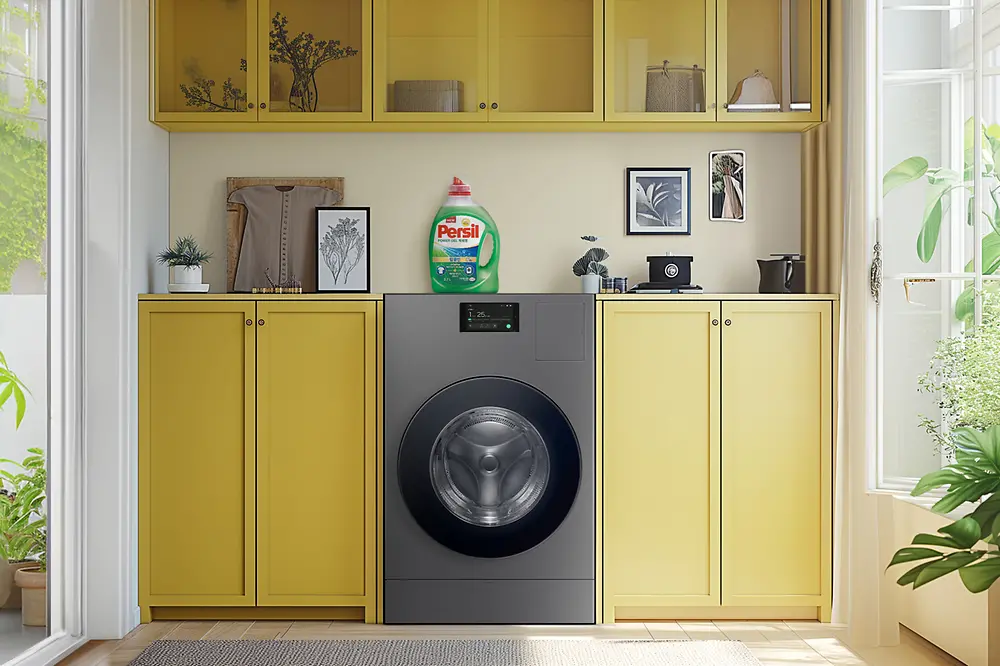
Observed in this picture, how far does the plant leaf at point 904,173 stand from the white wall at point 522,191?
49 cm

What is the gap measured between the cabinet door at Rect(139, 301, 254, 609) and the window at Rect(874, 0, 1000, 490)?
2.04m

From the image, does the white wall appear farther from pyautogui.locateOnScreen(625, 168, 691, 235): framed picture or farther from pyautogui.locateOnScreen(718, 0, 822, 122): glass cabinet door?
pyautogui.locateOnScreen(718, 0, 822, 122): glass cabinet door

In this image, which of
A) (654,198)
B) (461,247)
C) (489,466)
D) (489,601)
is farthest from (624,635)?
(654,198)

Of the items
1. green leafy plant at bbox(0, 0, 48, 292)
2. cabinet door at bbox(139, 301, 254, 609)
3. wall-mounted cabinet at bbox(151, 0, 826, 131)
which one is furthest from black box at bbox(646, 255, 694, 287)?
green leafy plant at bbox(0, 0, 48, 292)

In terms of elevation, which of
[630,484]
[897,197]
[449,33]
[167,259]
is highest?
[449,33]

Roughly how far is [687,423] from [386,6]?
5.59 ft

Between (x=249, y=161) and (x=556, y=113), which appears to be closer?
(x=556, y=113)

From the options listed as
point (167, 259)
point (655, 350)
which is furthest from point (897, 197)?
point (167, 259)

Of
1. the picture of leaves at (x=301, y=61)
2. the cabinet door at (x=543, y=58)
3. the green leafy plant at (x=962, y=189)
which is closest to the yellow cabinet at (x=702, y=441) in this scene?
the green leafy plant at (x=962, y=189)

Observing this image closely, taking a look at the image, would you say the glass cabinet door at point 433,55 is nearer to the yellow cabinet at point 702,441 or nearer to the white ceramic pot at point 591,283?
the white ceramic pot at point 591,283

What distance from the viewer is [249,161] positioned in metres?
3.26

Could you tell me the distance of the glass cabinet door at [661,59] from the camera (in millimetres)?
2996

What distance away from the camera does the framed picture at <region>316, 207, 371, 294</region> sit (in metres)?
3.15

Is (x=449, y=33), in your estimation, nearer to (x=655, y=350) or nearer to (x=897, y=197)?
(x=655, y=350)
